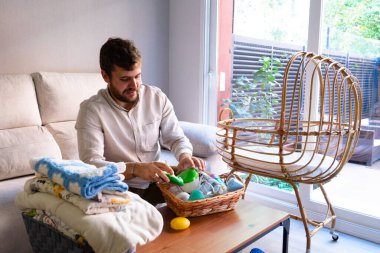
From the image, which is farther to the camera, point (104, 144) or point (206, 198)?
point (104, 144)

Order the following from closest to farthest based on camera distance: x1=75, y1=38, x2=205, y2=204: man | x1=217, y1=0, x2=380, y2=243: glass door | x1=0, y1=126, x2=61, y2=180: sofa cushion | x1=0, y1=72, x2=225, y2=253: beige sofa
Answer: x1=75, y1=38, x2=205, y2=204: man, x1=0, y1=72, x2=225, y2=253: beige sofa, x1=0, y1=126, x2=61, y2=180: sofa cushion, x1=217, y1=0, x2=380, y2=243: glass door

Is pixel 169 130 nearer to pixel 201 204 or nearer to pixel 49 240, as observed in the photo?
pixel 201 204

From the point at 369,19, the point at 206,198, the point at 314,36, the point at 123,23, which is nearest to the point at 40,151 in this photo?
the point at 206,198

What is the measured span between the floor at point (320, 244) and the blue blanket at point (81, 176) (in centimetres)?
109

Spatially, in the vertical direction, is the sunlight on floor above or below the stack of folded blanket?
below

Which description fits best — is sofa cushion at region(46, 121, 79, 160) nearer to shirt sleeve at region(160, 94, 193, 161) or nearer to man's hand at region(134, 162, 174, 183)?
shirt sleeve at region(160, 94, 193, 161)

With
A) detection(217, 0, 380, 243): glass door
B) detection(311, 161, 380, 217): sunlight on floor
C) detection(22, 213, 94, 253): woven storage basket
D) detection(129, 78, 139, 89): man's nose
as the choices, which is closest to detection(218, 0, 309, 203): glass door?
detection(217, 0, 380, 243): glass door

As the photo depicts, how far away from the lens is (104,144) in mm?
1602

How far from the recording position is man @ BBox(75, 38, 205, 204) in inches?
58.8

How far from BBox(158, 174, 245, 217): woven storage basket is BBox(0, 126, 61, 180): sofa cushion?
0.82 m

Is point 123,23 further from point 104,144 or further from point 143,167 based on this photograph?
point 143,167

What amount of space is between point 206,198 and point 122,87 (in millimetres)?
611

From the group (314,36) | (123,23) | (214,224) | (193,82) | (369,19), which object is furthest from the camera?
(193,82)

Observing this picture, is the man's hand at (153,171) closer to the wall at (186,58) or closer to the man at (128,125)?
the man at (128,125)
